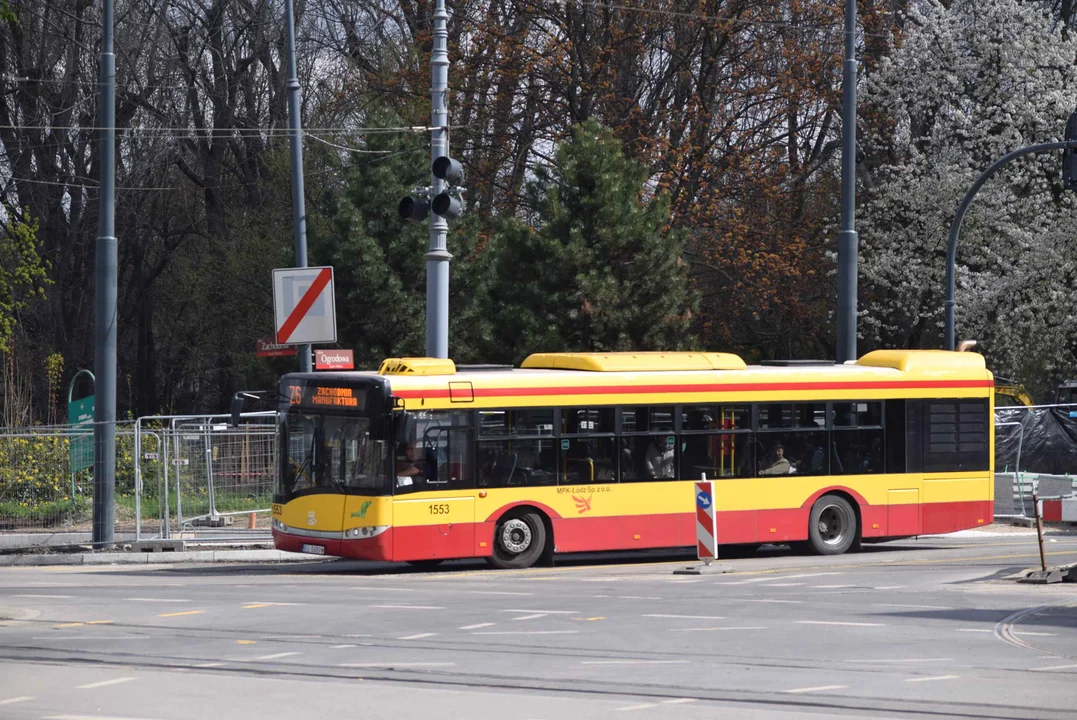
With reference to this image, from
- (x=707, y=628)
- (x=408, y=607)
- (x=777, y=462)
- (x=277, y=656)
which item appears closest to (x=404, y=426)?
(x=408, y=607)

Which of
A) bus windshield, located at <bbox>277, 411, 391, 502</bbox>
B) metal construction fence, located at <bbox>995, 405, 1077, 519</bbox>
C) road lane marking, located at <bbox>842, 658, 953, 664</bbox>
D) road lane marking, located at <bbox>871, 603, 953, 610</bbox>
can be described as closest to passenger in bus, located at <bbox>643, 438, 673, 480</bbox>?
bus windshield, located at <bbox>277, 411, 391, 502</bbox>

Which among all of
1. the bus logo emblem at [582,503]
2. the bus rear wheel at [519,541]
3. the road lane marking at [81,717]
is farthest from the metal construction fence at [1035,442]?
the road lane marking at [81,717]

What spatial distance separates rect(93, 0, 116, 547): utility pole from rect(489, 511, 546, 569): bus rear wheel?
18.7 feet

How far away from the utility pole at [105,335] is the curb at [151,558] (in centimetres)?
71

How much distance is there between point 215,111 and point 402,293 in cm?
1761

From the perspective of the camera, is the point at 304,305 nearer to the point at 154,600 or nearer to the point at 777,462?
the point at 777,462

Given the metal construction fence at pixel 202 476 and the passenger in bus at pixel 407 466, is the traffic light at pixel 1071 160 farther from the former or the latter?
the metal construction fence at pixel 202 476

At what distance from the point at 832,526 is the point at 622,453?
358cm

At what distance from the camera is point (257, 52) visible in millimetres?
44656

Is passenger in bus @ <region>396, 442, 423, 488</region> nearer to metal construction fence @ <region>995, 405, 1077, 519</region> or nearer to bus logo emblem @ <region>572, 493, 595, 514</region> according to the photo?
bus logo emblem @ <region>572, 493, 595, 514</region>

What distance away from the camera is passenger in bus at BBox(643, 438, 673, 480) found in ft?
68.1

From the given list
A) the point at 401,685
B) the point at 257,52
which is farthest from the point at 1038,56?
the point at 401,685

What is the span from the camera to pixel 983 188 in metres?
40.3

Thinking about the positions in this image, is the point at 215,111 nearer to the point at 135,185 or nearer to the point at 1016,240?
the point at 135,185
